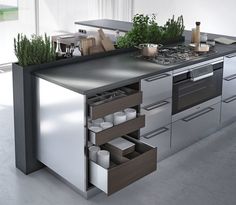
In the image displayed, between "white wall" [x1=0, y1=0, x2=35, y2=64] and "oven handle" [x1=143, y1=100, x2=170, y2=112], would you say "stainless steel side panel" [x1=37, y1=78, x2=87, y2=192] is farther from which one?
"white wall" [x1=0, y1=0, x2=35, y2=64]

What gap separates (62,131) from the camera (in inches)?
122

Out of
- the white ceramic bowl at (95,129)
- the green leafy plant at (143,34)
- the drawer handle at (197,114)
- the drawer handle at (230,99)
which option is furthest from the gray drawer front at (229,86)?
the white ceramic bowl at (95,129)

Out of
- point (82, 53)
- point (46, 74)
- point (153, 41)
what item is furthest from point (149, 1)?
point (46, 74)

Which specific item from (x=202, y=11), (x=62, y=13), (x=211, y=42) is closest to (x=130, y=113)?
(x=211, y=42)

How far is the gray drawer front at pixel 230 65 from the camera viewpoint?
4.14 m

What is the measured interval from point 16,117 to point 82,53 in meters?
0.75

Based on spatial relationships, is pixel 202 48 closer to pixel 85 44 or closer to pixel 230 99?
pixel 230 99

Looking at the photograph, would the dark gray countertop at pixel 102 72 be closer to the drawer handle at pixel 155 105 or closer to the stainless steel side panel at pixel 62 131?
the stainless steel side panel at pixel 62 131

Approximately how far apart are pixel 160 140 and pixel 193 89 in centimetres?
56

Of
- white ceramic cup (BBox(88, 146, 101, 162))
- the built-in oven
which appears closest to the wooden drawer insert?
white ceramic cup (BBox(88, 146, 101, 162))

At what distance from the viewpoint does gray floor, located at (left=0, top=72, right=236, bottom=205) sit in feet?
10.3

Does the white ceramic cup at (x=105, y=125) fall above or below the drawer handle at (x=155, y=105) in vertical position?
below

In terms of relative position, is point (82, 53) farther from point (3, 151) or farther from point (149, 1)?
point (149, 1)

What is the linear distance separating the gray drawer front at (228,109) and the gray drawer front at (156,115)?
2.96 feet
